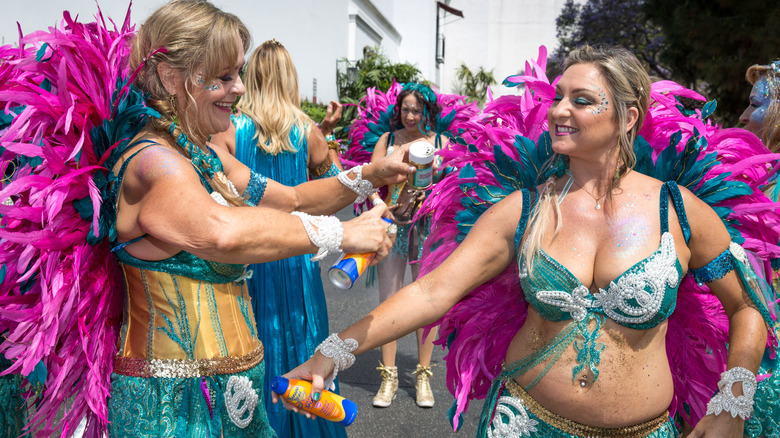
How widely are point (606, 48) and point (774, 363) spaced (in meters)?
1.20

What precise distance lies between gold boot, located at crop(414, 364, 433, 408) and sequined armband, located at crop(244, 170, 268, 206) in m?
2.19

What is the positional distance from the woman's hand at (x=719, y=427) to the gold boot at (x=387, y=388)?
2.57 m

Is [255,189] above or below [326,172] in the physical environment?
above

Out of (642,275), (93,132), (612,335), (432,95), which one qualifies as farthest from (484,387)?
(432,95)

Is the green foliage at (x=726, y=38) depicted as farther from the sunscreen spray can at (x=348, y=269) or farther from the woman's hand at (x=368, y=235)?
the sunscreen spray can at (x=348, y=269)

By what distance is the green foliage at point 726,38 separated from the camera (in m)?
12.0

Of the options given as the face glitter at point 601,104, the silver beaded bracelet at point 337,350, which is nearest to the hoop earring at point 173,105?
the silver beaded bracelet at point 337,350

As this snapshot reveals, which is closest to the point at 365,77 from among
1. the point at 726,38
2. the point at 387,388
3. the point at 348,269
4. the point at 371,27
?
the point at 371,27

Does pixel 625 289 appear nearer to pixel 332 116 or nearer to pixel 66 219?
pixel 66 219

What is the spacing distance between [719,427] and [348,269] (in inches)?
47.4

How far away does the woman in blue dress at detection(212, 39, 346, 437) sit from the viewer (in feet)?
11.1

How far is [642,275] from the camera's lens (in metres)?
1.88

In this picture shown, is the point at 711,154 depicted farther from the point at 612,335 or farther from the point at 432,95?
the point at 432,95

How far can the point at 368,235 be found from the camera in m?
Answer: 1.99
